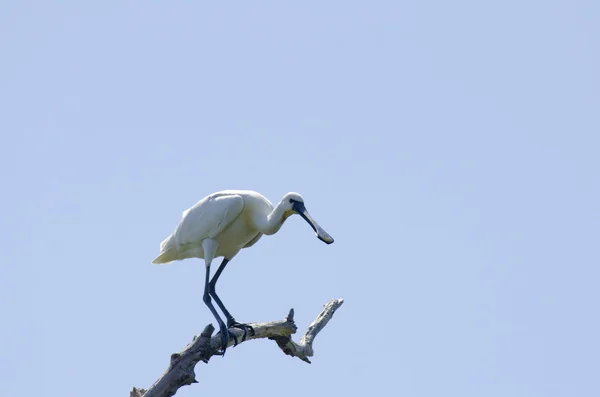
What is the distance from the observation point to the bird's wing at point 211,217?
19.1m

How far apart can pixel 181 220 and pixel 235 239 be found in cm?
96

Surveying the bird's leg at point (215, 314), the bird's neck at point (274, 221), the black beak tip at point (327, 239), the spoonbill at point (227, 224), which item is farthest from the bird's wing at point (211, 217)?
the black beak tip at point (327, 239)

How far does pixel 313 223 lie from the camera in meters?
18.9

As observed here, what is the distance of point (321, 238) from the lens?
1881 cm

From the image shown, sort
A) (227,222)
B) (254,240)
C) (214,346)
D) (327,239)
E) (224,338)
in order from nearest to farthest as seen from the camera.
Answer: (214,346) < (224,338) < (327,239) < (227,222) < (254,240)

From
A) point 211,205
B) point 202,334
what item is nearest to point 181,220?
point 211,205

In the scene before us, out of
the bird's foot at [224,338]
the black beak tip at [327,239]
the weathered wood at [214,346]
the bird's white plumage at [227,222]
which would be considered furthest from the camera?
the bird's white plumage at [227,222]

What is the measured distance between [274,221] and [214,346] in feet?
9.64

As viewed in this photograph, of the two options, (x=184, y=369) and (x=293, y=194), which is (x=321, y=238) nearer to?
(x=293, y=194)

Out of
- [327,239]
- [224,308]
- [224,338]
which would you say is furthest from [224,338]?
[327,239]

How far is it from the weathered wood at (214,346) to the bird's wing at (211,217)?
181 centimetres

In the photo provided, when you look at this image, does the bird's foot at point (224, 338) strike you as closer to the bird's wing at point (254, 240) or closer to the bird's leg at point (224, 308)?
the bird's leg at point (224, 308)

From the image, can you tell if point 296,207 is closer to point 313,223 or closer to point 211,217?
point 313,223

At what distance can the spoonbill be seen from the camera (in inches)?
751
